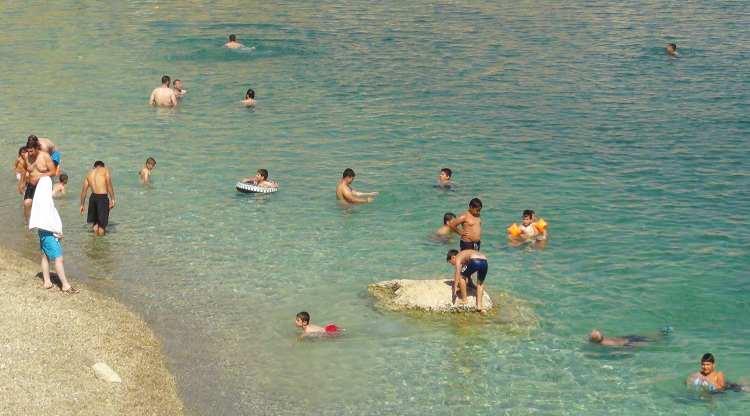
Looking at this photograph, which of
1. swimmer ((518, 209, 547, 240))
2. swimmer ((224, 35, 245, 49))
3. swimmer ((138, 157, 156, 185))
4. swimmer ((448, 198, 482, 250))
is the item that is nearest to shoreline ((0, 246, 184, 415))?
swimmer ((448, 198, 482, 250))

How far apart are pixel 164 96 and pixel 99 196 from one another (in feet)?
35.7

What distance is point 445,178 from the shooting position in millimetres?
24531

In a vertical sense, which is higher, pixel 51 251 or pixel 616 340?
pixel 51 251

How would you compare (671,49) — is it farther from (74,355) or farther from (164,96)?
(74,355)

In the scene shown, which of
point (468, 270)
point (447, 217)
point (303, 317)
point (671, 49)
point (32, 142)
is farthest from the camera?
point (671, 49)

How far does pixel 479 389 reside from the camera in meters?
15.7

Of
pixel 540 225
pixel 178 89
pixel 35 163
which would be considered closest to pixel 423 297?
pixel 540 225

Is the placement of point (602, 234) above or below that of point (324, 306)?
above

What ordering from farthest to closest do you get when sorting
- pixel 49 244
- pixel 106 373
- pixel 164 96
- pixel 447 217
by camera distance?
pixel 164 96
pixel 447 217
pixel 49 244
pixel 106 373

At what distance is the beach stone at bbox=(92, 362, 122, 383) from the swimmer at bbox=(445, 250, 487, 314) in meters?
5.79

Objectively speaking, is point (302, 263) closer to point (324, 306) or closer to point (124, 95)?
point (324, 306)

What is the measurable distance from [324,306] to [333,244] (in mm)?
3066

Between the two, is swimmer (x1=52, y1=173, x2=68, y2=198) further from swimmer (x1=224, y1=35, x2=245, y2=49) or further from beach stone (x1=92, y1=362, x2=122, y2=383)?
swimmer (x1=224, y1=35, x2=245, y2=49)

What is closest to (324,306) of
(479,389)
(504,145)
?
(479,389)
